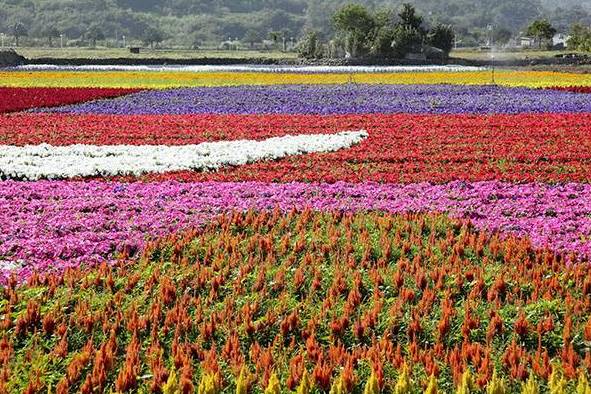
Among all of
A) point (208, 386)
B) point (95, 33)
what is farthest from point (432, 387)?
point (95, 33)

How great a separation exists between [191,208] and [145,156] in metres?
4.88

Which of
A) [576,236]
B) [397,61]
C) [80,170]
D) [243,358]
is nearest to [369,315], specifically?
[243,358]

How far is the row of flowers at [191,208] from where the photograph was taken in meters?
8.73

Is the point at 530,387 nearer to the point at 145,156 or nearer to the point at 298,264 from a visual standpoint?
the point at 298,264

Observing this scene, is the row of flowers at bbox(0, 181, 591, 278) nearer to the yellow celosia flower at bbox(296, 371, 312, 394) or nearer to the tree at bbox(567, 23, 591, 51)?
the yellow celosia flower at bbox(296, 371, 312, 394)

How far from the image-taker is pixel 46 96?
30.2 m

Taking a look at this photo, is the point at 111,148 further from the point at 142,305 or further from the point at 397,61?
the point at 397,61

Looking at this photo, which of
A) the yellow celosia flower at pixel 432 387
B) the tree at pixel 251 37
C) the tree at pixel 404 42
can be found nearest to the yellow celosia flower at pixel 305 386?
the yellow celosia flower at pixel 432 387

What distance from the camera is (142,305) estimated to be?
705cm

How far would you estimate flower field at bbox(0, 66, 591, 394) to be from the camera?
573 cm

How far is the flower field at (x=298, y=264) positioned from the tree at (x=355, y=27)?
58458 mm

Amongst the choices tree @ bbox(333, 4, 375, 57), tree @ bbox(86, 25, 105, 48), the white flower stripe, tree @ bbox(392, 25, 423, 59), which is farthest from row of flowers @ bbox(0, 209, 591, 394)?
tree @ bbox(86, 25, 105, 48)

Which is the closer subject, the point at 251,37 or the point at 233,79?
the point at 233,79

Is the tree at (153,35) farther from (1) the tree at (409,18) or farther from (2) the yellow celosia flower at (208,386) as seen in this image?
(2) the yellow celosia flower at (208,386)
